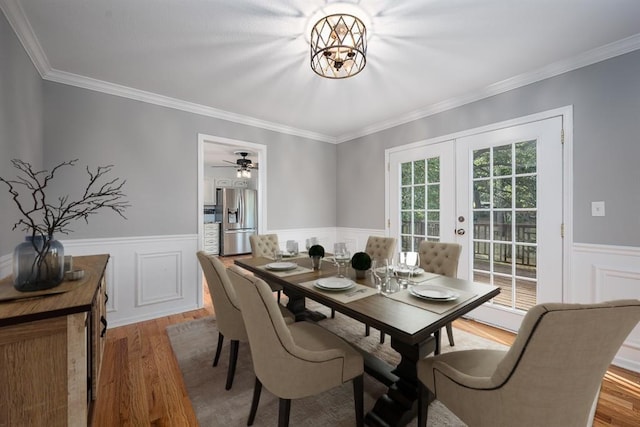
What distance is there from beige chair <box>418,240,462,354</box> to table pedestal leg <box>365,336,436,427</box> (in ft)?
2.80

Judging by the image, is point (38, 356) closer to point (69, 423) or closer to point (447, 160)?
point (69, 423)

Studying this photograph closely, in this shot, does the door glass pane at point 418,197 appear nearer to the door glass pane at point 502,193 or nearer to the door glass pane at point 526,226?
the door glass pane at point 502,193

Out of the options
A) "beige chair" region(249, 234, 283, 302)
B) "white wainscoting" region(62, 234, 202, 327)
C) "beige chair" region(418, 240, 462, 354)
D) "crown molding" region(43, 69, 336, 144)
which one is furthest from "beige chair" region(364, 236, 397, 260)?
"crown molding" region(43, 69, 336, 144)

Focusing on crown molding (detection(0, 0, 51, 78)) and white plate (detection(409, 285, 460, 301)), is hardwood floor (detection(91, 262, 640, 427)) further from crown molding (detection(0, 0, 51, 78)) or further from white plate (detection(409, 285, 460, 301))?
crown molding (detection(0, 0, 51, 78))

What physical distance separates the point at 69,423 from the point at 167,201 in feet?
7.95

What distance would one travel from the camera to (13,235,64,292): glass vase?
115 centimetres

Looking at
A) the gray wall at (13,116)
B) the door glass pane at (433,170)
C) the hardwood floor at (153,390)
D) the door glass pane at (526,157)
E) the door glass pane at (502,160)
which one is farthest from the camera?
the door glass pane at (433,170)

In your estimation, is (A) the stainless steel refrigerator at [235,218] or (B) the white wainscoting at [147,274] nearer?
(B) the white wainscoting at [147,274]

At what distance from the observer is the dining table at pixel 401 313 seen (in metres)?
1.18

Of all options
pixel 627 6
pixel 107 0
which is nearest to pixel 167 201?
pixel 107 0

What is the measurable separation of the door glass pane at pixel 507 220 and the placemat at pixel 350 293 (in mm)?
1947

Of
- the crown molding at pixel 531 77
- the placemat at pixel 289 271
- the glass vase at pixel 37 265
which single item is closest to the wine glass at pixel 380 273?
the placemat at pixel 289 271

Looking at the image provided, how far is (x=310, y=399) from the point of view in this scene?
168 cm

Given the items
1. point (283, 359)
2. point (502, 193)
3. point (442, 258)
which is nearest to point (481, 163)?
point (502, 193)
